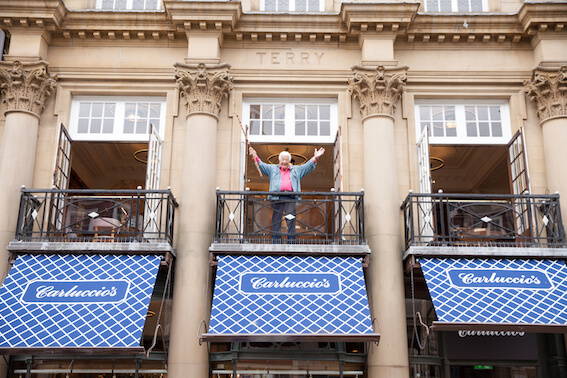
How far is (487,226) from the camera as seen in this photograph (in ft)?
42.0

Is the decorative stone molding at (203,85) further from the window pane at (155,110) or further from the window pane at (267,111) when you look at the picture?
the window pane at (267,111)

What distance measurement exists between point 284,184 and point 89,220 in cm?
379

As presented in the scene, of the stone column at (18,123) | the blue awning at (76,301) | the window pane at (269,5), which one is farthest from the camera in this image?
the window pane at (269,5)

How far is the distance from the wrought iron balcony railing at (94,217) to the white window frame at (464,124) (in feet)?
18.2

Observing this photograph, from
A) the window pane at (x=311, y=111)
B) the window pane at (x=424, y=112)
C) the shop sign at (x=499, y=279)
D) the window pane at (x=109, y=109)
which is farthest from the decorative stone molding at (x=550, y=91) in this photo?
the window pane at (x=109, y=109)

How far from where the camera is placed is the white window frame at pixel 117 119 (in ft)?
45.6

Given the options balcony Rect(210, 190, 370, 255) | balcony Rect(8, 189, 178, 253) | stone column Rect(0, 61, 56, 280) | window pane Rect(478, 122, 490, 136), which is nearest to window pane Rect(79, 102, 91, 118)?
stone column Rect(0, 61, 56, 280)

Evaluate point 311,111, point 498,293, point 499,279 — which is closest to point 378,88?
point 311,111

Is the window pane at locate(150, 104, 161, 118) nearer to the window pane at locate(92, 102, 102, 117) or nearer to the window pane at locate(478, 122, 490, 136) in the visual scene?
the window pane at locate(92, 102, 102, 117)

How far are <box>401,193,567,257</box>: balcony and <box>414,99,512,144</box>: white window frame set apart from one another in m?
1.48

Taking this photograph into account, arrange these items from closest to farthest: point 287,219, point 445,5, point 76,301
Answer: point 76,301, point 287,219, point 445,5

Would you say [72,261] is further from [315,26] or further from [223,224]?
[315,26]

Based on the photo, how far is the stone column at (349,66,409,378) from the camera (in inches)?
470

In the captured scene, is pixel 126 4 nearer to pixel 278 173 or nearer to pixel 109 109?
pixel 109 109
